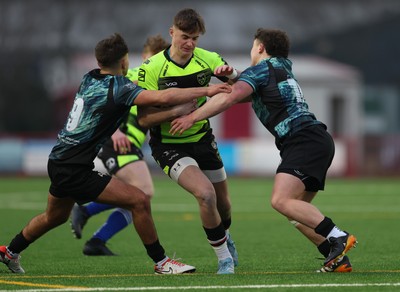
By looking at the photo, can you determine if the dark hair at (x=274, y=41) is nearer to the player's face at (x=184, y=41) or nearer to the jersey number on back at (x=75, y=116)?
the player's face at (x=184, y=41)

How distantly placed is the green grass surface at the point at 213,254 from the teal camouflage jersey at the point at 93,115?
1055 millimetres

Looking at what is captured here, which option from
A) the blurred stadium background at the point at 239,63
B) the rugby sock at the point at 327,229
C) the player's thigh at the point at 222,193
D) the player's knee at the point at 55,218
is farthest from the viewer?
the blurred stadium background at the point at 239,63

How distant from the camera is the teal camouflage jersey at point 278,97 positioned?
362 inches

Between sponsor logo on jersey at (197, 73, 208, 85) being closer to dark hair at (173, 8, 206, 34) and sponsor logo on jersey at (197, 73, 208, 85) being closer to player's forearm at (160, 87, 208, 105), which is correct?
dark hair at (173, 8, 206, 34)

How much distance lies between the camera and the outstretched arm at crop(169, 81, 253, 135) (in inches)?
355

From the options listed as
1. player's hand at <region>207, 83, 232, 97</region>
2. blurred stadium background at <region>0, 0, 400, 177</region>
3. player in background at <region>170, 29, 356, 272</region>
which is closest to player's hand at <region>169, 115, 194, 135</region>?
player in background at <region>170, 29, 356, 272</region>

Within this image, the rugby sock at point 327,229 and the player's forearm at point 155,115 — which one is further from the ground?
the player's forearm at point 155,115

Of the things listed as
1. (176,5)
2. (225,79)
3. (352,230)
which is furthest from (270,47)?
(176,5)

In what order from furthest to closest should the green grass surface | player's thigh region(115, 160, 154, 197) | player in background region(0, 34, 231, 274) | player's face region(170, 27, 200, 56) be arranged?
player's thigh region(115, 160, 154, 197) → player's face region(170, 27, 200, 56) → player in background region(0, 34, 231, 274) → the green grass surface

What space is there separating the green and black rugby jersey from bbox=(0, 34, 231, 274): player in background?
0.50 meters

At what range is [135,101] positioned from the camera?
351 inches

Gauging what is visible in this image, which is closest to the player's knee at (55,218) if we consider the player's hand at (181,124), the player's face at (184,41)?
the player's hand at (181,124)

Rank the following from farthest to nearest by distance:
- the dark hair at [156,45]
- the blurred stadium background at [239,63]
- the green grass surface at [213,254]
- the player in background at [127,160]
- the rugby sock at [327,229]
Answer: the blurred stadium background at [239,63] → the player in background at [127,160] → the dark hair at [156,45] → the rugby sock at [327,229] → the green grass surface at [213,254]

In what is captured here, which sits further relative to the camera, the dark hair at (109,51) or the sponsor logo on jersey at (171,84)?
the sponsor logo on jersey at (171,84)
